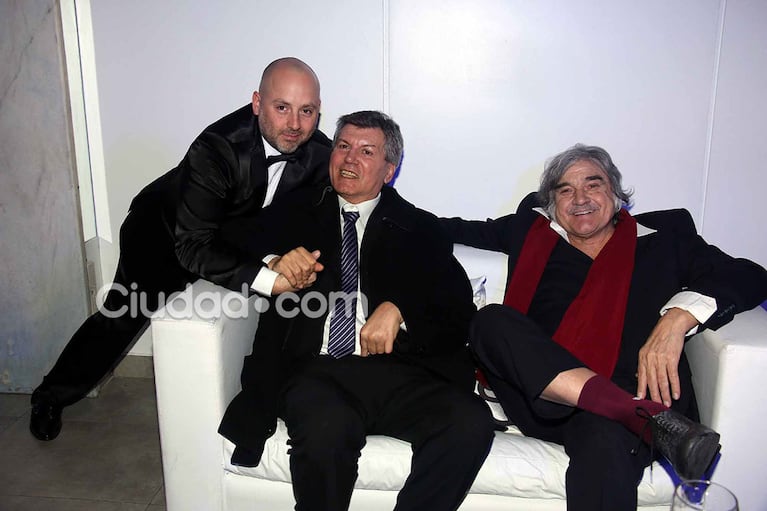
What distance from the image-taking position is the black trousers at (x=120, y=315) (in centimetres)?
259

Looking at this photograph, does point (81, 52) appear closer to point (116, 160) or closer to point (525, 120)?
point (116, 160)

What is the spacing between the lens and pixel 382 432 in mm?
2055

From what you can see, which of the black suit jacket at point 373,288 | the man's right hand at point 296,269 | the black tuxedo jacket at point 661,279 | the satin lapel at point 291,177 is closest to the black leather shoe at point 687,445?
the black tuxedo jacket at point 661,279

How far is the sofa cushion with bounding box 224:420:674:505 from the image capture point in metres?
1.93

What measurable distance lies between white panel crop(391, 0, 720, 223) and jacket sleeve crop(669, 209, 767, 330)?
0.52 m

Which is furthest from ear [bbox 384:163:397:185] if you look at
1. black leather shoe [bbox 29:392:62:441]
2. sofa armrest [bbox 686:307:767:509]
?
black leather shoe [bbox 29:392:62:441]

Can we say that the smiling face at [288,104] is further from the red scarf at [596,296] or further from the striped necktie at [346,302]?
the red scarf at [596,296]

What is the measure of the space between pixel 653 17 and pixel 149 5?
6.48ft

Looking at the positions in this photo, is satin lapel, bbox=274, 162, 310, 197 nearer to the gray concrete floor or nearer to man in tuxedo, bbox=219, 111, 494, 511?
man in tuxedo, bbox=219, 111, 494, 511

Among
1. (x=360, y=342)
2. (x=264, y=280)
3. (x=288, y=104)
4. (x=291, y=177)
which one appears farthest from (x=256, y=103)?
(x=360, y=342)

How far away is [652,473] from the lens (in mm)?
1910

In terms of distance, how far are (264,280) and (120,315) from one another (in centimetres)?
85

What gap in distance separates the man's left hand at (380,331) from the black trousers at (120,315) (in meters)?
0.85

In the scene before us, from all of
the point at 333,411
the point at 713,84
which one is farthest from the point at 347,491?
the point at 713,84
